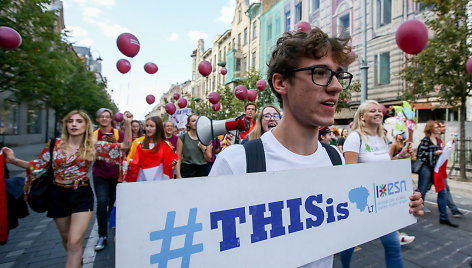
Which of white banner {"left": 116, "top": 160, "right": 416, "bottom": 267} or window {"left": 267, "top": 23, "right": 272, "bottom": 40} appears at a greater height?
window {"left": 267, "top": 23, "right": 272, "bottom": 40}

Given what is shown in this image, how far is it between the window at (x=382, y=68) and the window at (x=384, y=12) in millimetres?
1943

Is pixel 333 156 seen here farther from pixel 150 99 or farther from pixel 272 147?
pixel 150 99

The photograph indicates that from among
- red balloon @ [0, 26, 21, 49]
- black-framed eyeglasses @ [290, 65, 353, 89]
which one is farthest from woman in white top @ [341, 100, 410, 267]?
Result: red balloon @ [0, 26, 21, 49]

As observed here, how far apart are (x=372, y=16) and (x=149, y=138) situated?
17.8 meters

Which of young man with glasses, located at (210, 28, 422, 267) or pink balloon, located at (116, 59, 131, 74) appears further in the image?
pink balloon, located at (116, 59, 131, 74)

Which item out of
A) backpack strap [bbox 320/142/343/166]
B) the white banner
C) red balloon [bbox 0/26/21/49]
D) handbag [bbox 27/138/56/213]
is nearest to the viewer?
the white banner

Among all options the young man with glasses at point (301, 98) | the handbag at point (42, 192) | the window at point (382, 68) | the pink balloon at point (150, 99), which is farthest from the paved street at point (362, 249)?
the window at point (382, 68)

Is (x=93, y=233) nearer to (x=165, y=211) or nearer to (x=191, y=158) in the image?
(x=191, y=158)

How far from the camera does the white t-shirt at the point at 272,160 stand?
129 cm

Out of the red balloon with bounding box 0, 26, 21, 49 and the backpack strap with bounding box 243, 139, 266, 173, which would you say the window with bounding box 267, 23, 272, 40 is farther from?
the backpack strap with bounding box 243, 139, 266, 173

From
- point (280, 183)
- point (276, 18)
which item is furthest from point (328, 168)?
point (276, 18)

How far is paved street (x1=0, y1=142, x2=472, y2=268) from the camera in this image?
3.39 metres

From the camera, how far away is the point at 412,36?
468 cm

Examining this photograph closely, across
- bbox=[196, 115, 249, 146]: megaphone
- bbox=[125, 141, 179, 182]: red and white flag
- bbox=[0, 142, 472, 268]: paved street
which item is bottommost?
bbox=[0, 142, 472, 268]: paved street
